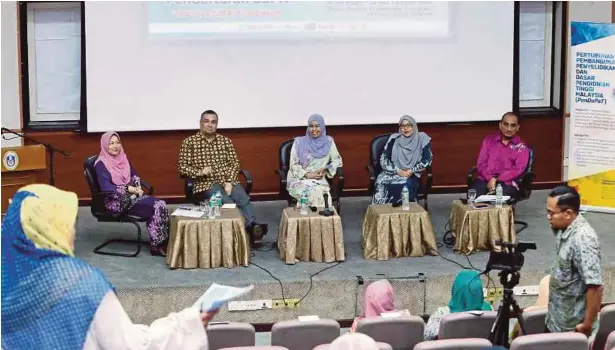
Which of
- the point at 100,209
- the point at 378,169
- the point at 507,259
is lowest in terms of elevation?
the point at 100,209

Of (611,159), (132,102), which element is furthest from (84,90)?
(611,159)

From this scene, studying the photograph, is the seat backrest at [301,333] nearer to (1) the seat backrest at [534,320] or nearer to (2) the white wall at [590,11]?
(1) the seat backrest at [534,320]

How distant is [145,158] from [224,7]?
153cm

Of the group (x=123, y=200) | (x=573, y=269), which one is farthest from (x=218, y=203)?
(x=573, y=269)

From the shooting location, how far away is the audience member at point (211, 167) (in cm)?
748

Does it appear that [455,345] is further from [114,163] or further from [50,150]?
[50,150]

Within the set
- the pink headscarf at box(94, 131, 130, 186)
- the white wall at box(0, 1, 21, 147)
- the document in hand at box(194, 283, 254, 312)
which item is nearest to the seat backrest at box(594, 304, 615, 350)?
the document in hand at box(194, 283, 254, 312)

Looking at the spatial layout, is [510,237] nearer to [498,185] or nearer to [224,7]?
[498,185]

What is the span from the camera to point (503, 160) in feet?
25.7

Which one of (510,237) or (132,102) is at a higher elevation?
(132,102)

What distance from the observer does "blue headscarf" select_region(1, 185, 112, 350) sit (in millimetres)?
2443

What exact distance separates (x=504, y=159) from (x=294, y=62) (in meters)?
2.08

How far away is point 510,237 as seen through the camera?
23.8 ft

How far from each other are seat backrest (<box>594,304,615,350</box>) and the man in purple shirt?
3240 mm
